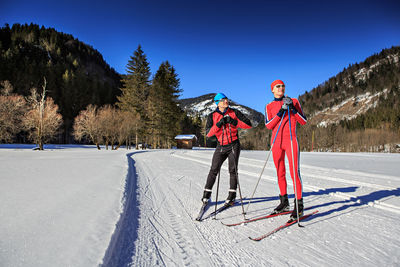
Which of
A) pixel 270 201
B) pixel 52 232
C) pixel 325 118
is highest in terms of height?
pixel 325 118

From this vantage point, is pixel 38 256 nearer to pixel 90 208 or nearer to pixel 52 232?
pixel 52 232

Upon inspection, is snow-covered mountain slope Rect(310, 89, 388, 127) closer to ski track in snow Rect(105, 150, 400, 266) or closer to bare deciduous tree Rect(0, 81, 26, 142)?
bare deciduous tree Rect(0, 81, 26, 142)

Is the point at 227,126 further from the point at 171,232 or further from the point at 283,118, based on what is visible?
the point at 171,232

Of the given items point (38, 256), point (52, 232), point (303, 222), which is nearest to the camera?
point (38, 256)

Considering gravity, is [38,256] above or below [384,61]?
below

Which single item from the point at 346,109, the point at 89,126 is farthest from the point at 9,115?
the point at 346,109

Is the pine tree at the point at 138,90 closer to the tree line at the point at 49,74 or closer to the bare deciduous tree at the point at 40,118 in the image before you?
the bare deciduous tree at the point at 40,118

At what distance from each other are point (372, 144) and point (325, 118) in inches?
2722

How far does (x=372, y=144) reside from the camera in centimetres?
5831

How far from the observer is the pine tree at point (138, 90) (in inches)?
1353

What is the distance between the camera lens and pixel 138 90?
35.8 metres

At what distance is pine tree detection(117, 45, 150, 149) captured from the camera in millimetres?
34375

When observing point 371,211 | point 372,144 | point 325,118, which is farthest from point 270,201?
point 325,118

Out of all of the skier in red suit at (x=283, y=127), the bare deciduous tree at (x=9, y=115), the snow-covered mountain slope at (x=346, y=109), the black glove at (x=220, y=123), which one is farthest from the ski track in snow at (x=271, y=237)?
the snow-covered mountain slope at (x=346, y=109)
